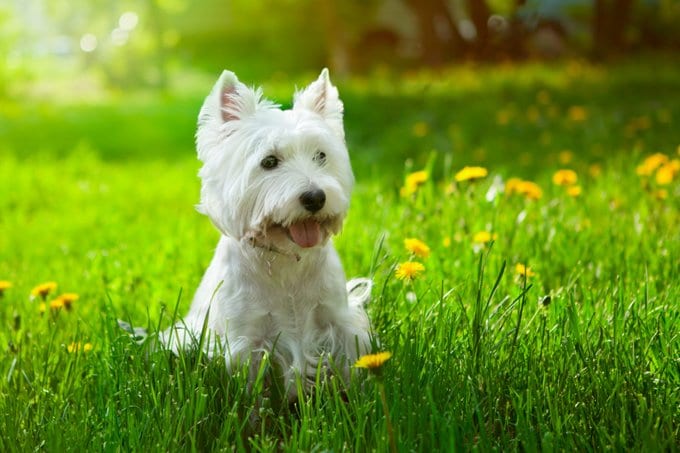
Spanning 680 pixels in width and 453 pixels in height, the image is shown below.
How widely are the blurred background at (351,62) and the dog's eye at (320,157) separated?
5.02 m

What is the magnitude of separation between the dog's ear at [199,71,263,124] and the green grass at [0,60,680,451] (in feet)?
2.24

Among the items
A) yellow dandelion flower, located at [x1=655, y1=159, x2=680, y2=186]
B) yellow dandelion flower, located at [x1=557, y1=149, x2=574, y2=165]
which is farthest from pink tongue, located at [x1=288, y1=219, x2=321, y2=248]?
yellow dandelion flower, located at [x1=557, y1=149, x2=574, y2=165]

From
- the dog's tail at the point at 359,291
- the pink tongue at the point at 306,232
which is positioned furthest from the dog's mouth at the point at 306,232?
the dog's tail at the point at 359,291

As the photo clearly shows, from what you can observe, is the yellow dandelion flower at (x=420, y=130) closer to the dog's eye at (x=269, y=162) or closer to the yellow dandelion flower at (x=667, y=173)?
the yellow dandelion flower at (x=667, y=173)

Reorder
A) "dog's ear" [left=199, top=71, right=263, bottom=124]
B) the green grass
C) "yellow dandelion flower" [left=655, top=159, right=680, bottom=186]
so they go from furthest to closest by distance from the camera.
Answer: "yellow dandelion flower" [left=655, top=159, right=680, bottom=186]
"dog's ear" [left=199, top=71, right=263, bottom=124]
the green grass

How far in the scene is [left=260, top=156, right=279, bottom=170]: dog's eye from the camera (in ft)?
9.43

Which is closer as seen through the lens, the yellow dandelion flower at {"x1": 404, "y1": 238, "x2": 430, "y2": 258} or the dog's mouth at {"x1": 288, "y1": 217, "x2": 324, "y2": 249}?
the dog's mouth at {"x1": 288, "y1": 217, "x2": 324, "y2": 249}

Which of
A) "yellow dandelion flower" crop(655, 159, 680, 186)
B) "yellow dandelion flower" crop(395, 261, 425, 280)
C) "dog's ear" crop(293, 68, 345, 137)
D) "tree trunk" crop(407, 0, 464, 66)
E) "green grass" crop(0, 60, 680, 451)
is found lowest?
"green grass" crop(0, 60, 680, 451)

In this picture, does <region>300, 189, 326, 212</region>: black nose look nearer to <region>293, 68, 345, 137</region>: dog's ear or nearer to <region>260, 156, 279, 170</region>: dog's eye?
<region>260, 156, 279, 170</region>: dog's eye

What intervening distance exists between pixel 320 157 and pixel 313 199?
0.23 m

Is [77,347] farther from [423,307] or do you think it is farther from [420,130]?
[420,130]

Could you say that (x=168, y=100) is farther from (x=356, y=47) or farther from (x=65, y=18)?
(x=65, y=18)

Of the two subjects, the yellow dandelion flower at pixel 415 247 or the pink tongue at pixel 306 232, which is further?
the yellow dandelion flower at pixel 415 247

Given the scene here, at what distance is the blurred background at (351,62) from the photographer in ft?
32.6
